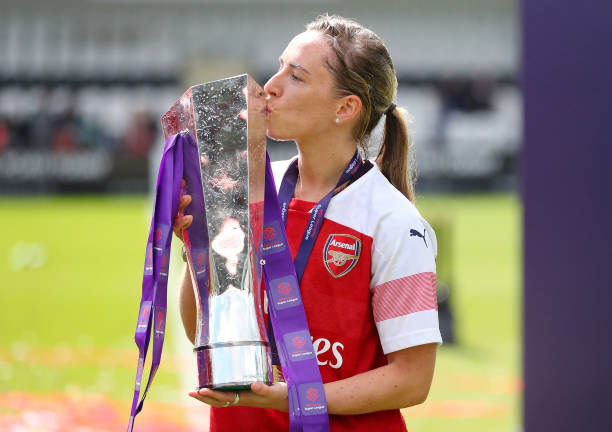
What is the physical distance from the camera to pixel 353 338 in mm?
1978

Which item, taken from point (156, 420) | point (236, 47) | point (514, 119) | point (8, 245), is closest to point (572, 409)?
point (156, 420)

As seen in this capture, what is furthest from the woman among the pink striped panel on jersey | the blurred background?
the blurred background

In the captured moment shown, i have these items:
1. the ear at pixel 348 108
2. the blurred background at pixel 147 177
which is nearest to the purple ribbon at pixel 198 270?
the ear at pixel 348 108

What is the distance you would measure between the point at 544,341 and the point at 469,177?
19.4m

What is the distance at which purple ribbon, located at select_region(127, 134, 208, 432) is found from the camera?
6.35 ft

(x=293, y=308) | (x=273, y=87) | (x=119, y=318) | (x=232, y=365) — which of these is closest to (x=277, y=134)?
(x=273, y=87)

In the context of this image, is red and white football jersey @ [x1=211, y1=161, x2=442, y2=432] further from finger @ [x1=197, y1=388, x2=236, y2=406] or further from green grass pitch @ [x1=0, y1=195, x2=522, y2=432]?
green grass pitch @ [x1=0, y1=195, x2=522, y2=432]

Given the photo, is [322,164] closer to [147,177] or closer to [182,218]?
[182,218]

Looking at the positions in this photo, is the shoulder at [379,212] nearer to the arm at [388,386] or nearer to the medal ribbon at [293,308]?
the medal ribbon at [293,308]

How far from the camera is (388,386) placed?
1.92m

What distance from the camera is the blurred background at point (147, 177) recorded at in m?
6.61

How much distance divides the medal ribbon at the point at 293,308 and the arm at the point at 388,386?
1.3 inches

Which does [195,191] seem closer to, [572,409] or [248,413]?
[248,413]

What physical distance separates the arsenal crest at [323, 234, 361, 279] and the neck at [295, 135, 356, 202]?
14 cm
